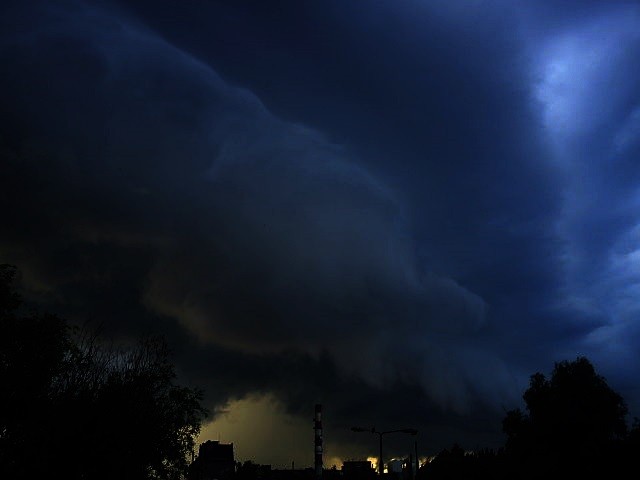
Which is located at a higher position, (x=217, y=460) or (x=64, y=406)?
(x=217, y=460)

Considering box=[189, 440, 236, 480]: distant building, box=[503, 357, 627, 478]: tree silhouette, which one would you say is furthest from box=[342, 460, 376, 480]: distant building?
box=[503, 357, 627, 478]: tree silhouette

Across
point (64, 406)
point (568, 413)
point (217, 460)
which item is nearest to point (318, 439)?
point (568, 413)

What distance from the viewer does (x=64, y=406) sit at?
2655cm

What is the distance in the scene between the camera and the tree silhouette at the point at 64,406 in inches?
1004

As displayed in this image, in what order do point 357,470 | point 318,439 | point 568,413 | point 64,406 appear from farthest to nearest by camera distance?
point 357,470, point 318,439, point 568,413, point 64,406

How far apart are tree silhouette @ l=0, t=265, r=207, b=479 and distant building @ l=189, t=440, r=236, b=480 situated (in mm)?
116266

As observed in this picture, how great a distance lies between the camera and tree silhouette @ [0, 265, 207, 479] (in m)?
25.5

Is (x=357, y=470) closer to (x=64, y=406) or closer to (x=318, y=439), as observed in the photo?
(x=318, y=439)

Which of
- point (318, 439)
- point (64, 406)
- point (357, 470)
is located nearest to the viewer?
point (64, 406)

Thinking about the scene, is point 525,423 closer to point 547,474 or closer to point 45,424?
point 547,474

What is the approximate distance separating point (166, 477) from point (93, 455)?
16.1 m

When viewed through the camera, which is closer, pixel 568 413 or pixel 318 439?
pixel 568 413

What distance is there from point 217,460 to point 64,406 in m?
129

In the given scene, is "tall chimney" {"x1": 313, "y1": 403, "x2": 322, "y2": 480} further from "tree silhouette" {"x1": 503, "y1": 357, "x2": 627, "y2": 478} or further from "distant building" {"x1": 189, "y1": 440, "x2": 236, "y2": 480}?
"distant building" {"x1": 189, "y1": 440, "x2": 236, "y2": 480}
